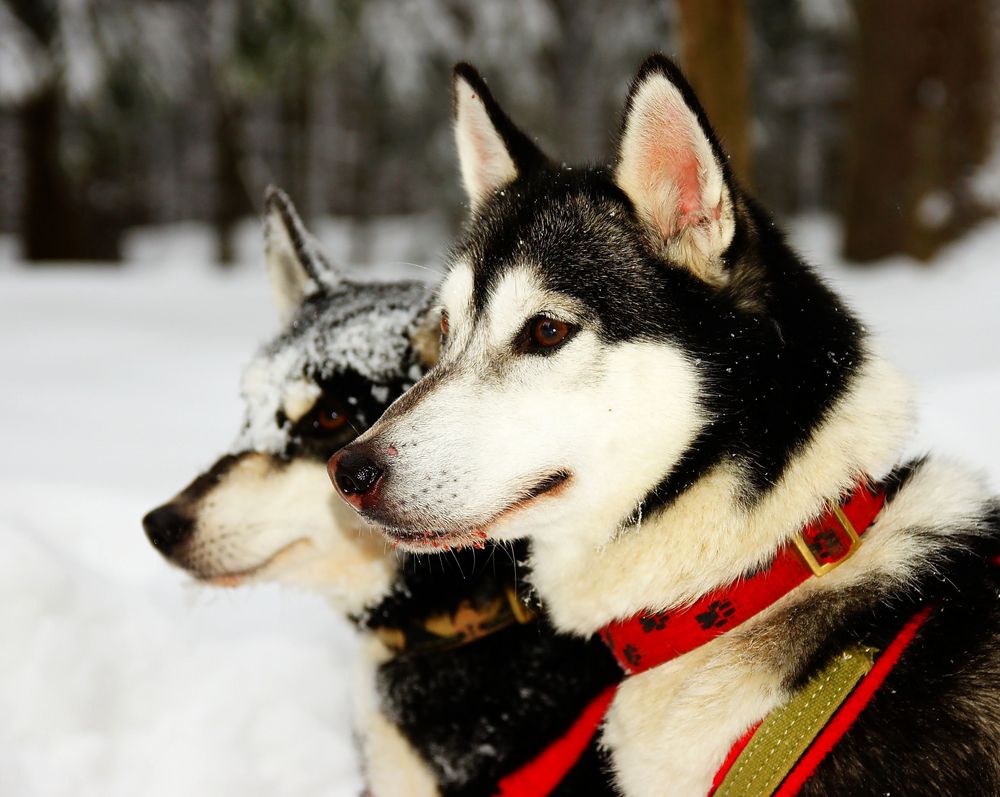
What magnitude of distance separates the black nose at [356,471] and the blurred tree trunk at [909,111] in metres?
8.52

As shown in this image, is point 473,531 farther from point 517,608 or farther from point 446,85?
point 446,85

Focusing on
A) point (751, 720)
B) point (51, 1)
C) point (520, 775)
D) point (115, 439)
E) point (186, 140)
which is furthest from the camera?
point (186, 140)

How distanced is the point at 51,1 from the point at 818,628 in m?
11.5

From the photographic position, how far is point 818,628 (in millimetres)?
1630

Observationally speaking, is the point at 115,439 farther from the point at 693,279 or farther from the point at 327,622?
the point at 693,279

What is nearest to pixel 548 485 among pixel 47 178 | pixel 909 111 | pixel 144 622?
pixel 144 622

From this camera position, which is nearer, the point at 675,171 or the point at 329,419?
the point at 675,171

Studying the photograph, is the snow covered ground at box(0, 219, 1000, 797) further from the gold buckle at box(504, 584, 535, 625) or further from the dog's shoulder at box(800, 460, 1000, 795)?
the gold buckle at box(504, 584, 535, 625)

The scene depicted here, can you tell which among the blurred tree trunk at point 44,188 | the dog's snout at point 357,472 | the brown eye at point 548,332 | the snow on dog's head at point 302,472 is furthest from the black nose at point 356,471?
the blurred tree trunk at point 44,188

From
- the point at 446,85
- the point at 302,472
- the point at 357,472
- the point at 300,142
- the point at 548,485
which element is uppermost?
the point at 548,485

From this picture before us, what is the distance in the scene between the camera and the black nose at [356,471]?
1691mm

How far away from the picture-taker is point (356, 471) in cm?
169

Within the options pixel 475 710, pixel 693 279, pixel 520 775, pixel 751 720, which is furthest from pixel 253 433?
pixel 751 720

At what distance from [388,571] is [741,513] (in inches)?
Result: 43.0
